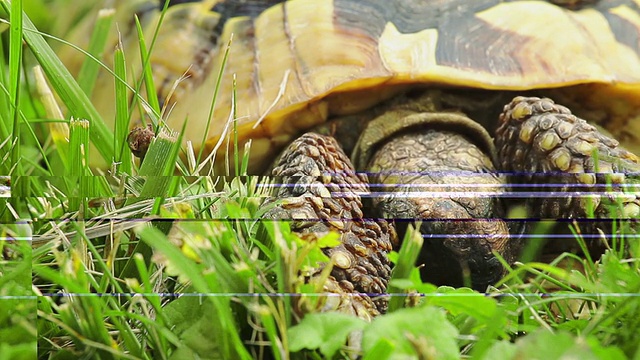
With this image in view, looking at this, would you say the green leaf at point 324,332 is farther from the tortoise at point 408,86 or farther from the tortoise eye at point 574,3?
the tortoise eye at point 574,3

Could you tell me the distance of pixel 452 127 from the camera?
85cm

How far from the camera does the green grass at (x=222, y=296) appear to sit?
1.40 feet

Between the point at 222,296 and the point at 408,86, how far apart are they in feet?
1.58

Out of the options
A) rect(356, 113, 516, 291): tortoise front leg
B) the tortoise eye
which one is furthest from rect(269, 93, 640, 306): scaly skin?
the tortoise eye

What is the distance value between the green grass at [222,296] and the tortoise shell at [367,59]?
251 mm

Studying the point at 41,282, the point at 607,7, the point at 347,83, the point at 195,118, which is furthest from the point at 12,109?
the point at 607,7

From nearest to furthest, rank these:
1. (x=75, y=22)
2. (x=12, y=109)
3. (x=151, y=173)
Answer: (x=151, y=173)
(x=12, y=109)
(x=75, y=22)

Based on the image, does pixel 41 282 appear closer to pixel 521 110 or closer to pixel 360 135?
pixel 360 135

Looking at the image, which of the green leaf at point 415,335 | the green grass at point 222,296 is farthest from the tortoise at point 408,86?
the green leaf at point 415,335

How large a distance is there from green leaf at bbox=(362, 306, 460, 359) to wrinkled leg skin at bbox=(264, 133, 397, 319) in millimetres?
65

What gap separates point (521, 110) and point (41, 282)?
0.64 m

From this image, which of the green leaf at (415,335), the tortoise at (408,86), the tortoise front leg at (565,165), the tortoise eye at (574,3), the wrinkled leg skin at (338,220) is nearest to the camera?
the green leaf at (415,335)

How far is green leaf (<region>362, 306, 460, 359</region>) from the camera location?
39 cm

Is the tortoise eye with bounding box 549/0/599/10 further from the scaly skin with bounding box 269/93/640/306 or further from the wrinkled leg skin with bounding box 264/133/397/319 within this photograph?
the wrinkled leg skin with bounding box 264/133/397/319
